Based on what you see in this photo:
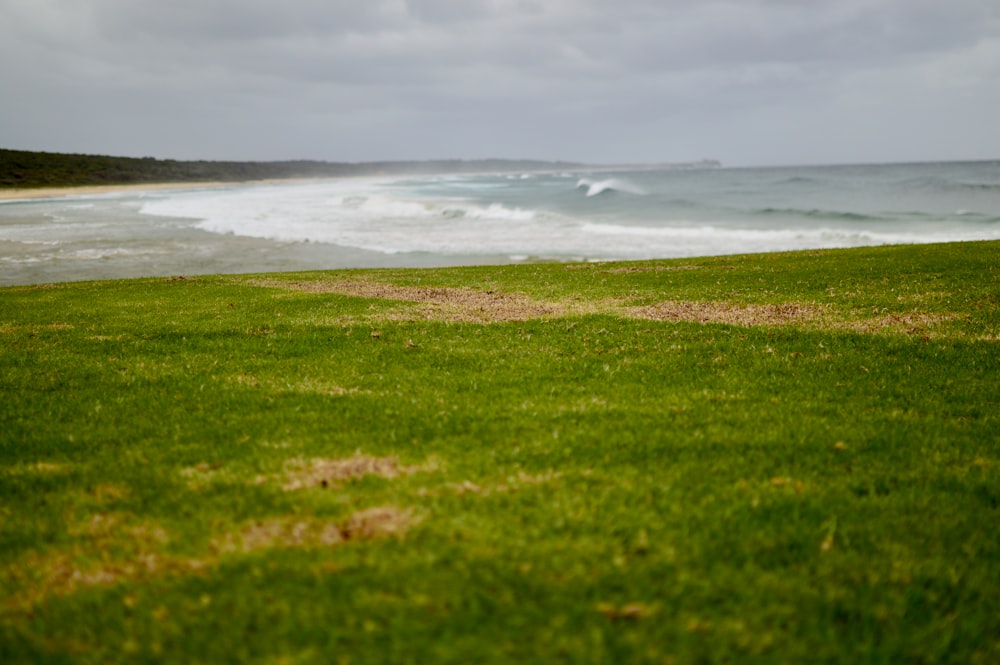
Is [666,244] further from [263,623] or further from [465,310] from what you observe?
[263,623]

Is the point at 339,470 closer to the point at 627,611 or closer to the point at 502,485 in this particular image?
the point at 502,485

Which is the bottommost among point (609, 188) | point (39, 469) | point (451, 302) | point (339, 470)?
point (39, 469)

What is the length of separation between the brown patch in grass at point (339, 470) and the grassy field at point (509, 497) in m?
0.04

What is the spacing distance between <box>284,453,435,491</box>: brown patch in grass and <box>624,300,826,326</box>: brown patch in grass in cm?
1112

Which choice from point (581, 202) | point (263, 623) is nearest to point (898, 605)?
point (263, 623)

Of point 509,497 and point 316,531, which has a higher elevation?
point 509,497

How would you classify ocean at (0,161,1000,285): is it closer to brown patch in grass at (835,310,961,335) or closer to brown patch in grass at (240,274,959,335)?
brown patch in grass at (240,274,959,335)

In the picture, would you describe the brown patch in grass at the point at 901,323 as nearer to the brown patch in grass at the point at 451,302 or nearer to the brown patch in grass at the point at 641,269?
the brown patch in grass at the point at 451,302

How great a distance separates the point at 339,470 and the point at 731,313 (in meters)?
13.4

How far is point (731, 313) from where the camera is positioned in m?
18.2

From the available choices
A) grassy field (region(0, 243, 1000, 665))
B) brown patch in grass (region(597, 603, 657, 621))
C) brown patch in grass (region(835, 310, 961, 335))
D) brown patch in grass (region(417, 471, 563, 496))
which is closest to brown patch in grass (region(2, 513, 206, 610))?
grassy field (region(0, 243, 1000, 665))

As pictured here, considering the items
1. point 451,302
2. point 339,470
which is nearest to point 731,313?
point 451,302

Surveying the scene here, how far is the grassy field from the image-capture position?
5.29 m

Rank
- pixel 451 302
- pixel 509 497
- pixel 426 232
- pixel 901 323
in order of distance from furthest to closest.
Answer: pixel 426 232 → pixel 451 302 → pixel 901 323 → pixel 509 497
